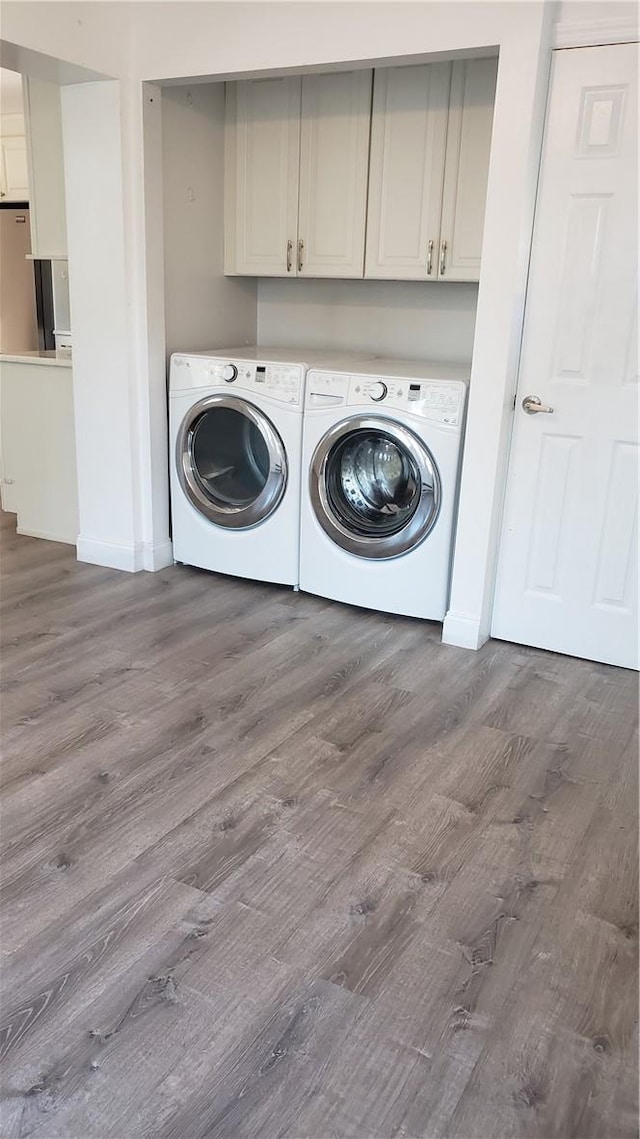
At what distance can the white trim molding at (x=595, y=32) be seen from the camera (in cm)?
261

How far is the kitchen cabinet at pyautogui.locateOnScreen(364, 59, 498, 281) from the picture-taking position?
11.2 feet

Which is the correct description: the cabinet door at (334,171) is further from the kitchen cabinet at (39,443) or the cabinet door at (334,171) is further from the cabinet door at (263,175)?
the kitchen cabinet at (39,443)

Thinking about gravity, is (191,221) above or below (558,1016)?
above

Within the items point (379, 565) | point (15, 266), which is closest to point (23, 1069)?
point (379, 565)

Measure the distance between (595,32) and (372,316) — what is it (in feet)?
5.50

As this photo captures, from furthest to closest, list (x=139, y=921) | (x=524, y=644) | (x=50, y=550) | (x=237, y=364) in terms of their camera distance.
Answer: (x=50, y=550) < (x=237, y=364) < (x=524, y=644) < (x=139, y=921)

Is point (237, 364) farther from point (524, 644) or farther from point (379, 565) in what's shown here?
point (524, 644)

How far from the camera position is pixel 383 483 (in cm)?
352

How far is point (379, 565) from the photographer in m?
3.44

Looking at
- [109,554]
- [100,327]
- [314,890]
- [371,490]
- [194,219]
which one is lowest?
[314,890]

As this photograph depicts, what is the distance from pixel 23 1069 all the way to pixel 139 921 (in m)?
0.39

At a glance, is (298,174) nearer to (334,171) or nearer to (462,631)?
(334,171)

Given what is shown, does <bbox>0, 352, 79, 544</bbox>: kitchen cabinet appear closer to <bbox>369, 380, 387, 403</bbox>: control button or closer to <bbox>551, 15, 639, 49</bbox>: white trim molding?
<bbox>369, 380, 387, 403</bbox>: control button

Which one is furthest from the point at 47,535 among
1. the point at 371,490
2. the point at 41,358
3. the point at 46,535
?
the point at 371,490
